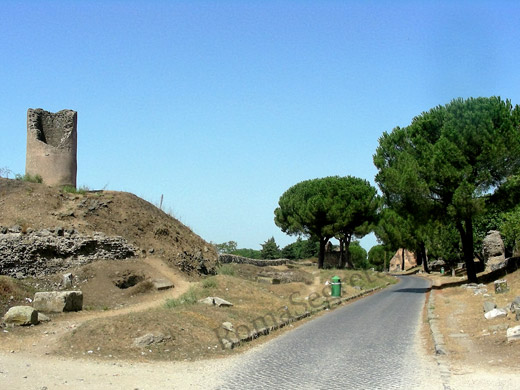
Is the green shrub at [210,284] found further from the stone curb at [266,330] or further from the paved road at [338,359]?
A: the paved road at [338,359]

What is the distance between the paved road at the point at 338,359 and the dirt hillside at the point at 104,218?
408 inches

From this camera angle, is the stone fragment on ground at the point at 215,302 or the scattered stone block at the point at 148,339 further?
the stone fragment on ground at the point at 215,302

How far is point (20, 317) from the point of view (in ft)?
35.8

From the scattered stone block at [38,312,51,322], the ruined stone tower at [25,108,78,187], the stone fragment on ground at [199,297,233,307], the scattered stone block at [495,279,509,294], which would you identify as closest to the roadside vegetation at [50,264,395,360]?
the stone fragment on ground at [199,297,233,307]

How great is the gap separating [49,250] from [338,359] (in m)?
13.2

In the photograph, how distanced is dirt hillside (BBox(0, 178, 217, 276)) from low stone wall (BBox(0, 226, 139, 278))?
604mm

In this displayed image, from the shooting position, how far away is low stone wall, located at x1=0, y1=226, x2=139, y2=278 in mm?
17984

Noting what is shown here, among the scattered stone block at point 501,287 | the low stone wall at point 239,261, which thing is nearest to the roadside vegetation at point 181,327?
the scattered stone block at point 501,287

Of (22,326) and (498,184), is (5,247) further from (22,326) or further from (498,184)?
(498,184)

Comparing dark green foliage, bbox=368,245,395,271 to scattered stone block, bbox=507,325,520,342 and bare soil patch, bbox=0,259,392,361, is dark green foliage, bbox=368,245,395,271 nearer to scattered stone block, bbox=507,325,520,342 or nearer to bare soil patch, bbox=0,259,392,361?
bare soil patch, bbox=0,259,392,361

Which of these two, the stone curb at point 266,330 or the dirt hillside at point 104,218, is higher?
the dirt hillside at point 104,218

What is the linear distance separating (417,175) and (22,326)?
64.7 feet

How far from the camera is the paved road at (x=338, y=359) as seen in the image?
7.49 metres

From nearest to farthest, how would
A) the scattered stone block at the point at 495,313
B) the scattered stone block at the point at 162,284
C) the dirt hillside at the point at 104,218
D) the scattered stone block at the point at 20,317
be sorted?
the scattered stone block at the point at 20,317, the scattered stone block at the point at 495,313, the scattered stone block at the point at 162,284, the dirt hillside at the point at 104,218
